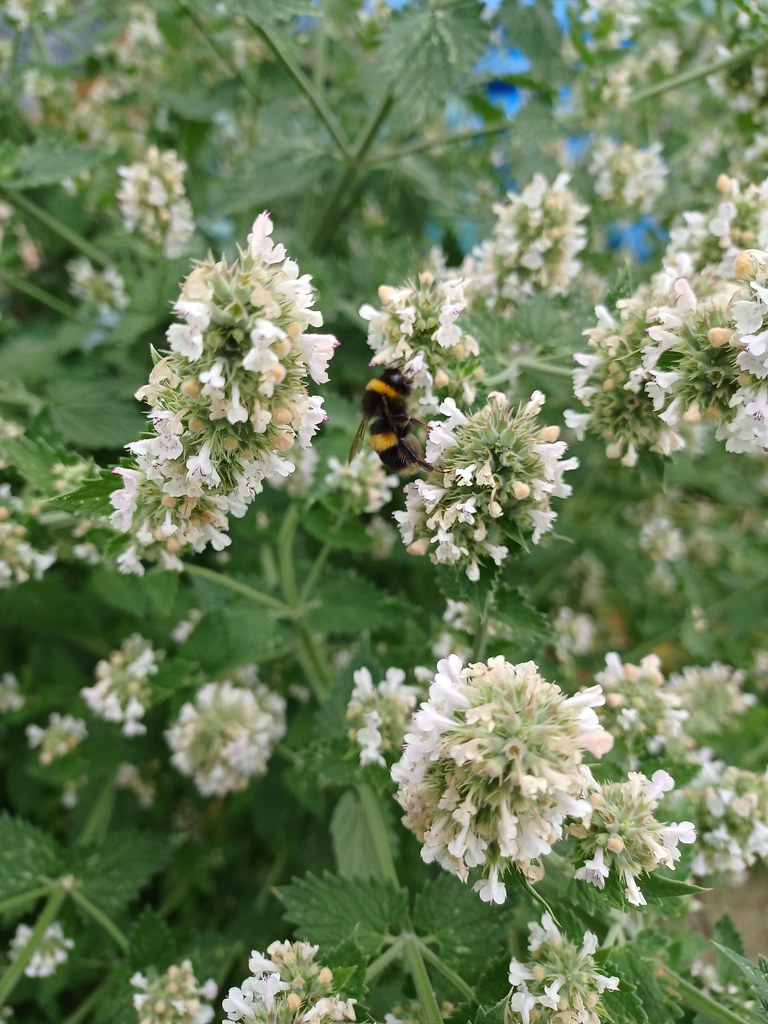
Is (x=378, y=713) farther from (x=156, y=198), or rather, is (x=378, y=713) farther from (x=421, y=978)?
(x=156, y=198)

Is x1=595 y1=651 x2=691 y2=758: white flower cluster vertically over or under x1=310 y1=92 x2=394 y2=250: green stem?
under

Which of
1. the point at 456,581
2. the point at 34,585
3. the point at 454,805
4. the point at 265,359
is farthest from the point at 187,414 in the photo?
the point at 34,585

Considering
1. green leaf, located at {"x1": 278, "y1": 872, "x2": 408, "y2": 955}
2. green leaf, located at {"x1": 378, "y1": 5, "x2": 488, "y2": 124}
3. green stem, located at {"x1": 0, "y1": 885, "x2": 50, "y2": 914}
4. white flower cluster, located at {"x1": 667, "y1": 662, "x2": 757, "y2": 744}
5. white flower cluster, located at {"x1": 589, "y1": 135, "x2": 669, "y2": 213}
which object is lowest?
white flower cluster, located at {"x1": 667, "y1": 662, "x2": 757, "y2": 744}

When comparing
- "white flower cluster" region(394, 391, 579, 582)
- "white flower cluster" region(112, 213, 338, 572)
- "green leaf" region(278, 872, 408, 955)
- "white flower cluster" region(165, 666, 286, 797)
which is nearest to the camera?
"white flower cluster" region(112, 213, 338, 572)

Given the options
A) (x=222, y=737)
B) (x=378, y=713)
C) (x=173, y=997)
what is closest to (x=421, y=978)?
(x=378, y=713)

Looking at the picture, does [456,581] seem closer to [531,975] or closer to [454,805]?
[454,805]

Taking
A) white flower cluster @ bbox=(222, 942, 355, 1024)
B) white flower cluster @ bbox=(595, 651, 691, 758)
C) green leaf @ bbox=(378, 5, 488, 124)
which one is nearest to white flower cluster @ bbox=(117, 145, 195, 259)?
green leaf @ bbox=(378, 5, 488, 124)

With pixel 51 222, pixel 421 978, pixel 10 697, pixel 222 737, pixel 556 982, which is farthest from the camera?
pixel 51 222

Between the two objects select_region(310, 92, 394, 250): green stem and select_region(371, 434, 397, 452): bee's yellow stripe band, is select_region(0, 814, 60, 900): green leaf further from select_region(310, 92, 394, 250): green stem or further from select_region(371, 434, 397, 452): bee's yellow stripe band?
select_region(310, 92, 394, 250): green stem
